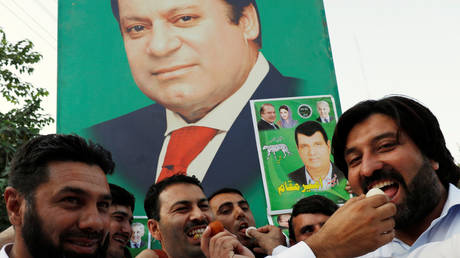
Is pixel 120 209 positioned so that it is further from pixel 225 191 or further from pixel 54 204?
pixel 54 204

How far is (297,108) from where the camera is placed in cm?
356

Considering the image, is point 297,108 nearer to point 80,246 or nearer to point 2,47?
point 80,246

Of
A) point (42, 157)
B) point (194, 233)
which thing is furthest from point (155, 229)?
point (42, 157)

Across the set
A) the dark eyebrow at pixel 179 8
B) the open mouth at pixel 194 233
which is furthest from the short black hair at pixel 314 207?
the dark eyebrow at pixel 179 8

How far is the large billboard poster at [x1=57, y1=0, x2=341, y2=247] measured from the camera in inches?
141

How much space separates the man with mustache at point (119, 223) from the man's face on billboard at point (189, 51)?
3.57ft

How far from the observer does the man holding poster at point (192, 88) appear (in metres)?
3.53

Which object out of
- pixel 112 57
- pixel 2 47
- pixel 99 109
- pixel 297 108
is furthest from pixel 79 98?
pixel 2 47

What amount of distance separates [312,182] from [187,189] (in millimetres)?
1166

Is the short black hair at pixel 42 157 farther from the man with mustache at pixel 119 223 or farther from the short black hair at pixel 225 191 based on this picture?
the short black hair at pixel 225 191

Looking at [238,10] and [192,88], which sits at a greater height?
[238,10]

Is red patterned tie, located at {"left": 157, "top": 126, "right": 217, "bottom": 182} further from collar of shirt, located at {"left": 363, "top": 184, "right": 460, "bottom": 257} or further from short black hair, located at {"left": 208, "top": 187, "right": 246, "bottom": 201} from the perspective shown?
collar of shirt, located at {"left": 363, "top": 184, "right": 460, "bottom": 257}

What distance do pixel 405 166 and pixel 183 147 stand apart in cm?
232

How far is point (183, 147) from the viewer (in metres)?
3.55
